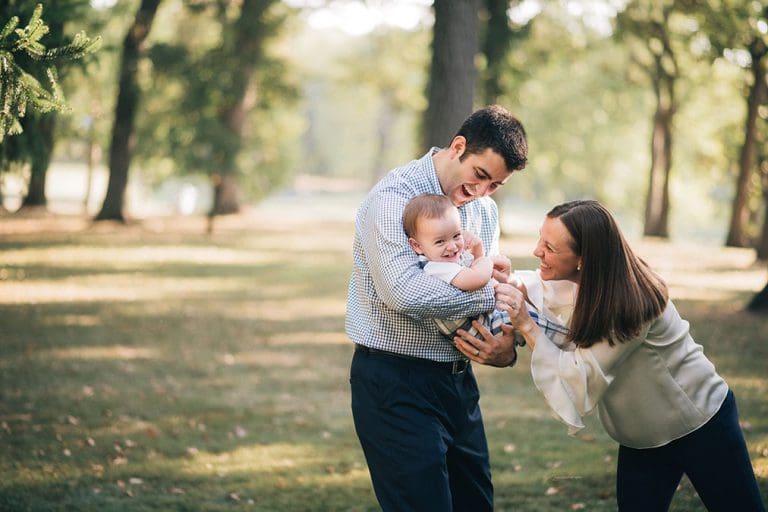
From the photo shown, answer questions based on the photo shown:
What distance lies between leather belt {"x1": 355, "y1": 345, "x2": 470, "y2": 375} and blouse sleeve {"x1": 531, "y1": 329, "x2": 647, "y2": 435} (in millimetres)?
338

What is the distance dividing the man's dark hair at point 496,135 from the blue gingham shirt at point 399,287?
226 mm

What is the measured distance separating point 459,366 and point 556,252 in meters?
0.64

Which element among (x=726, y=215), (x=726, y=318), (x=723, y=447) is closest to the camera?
(x=723, y=447)

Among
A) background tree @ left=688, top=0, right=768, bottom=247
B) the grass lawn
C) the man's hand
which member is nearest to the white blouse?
the man's hand

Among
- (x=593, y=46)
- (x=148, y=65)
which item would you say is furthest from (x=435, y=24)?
(x=593, y=46)

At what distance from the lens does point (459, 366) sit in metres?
3.74

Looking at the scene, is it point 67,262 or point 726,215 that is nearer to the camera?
point 67,262

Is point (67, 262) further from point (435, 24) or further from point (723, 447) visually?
point (723, 447)

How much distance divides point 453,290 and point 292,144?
3812 cm

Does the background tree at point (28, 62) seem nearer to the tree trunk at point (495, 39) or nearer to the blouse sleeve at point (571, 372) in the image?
the blouse sleeve at point (571, 372)

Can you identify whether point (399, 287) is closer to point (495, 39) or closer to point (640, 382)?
point (640, 382)

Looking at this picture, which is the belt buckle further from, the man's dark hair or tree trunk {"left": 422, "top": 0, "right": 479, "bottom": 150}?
tree trunk {"left": 422, "top": 0, "right": 479, "bottom": 150}

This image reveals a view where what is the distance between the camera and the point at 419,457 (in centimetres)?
346

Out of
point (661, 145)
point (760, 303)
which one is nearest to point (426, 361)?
point (760, 303)
